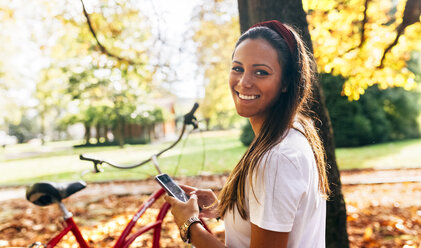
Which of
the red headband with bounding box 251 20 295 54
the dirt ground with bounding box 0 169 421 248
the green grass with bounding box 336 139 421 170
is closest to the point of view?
the red headband with bounding box 251 20 295 54

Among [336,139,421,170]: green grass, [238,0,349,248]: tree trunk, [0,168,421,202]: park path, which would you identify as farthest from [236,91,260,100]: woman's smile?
[336,139,421,170]: green grass

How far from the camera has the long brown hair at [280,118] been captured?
1321 millimetres

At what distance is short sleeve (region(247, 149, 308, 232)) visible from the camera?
1.12 metres

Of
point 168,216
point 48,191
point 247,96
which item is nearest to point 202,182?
point 168,216

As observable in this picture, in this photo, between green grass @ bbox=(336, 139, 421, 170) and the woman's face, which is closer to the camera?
the woman's face

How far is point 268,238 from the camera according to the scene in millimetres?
1146

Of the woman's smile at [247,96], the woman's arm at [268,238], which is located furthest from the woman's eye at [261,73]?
the woman's arm at [268,238]

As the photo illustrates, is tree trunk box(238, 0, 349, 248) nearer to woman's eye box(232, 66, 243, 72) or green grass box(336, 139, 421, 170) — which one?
woman's eye box(232, 66, 243, 72)

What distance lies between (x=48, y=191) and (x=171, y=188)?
2.64 feet

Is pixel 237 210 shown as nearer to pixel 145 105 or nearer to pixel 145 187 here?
pixel 145 187

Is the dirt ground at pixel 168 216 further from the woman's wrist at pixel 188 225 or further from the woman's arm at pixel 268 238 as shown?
the woman's arm at pixel 268 238

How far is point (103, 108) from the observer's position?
78.9 ft

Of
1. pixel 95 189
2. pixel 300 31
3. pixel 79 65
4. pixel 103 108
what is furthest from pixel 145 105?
pixel 300 31

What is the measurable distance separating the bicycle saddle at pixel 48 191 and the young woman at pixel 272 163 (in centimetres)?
89
